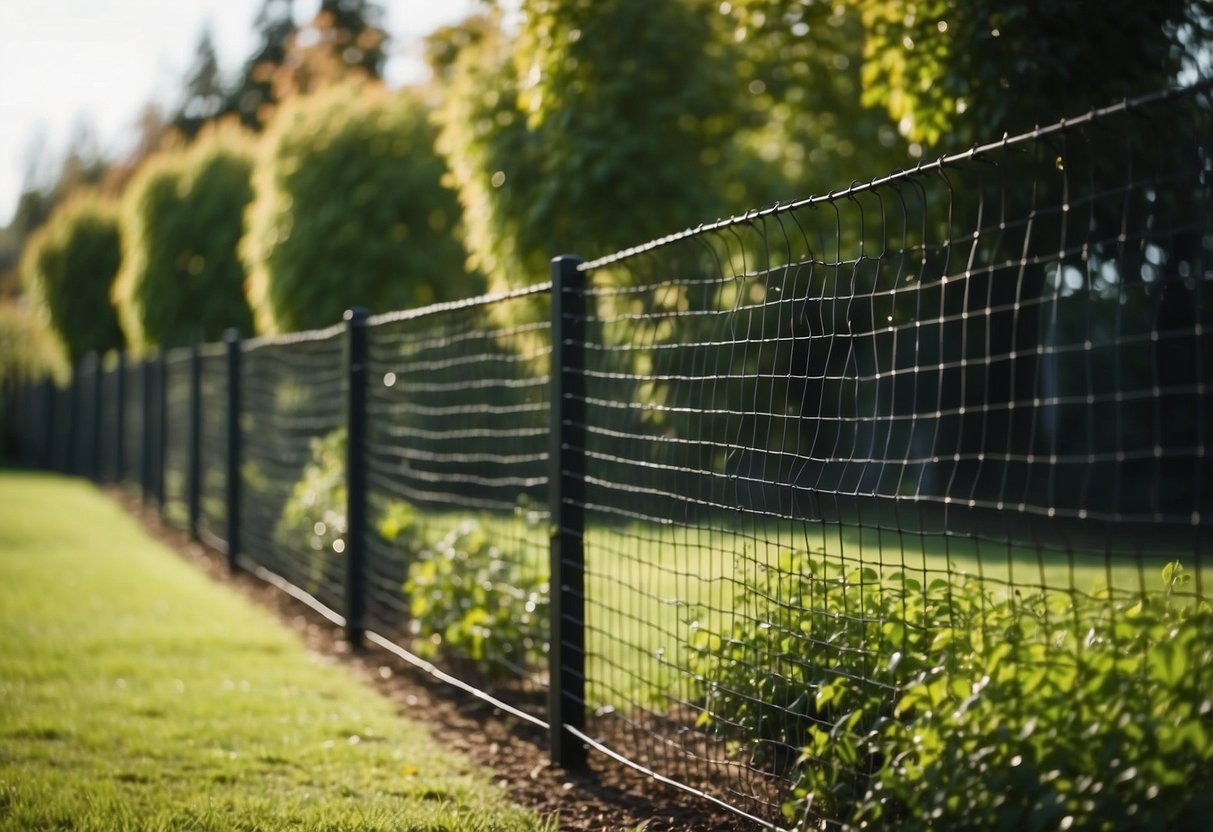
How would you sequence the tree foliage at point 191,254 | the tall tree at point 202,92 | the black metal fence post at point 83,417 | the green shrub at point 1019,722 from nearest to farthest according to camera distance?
the green shrub at point 1019,722
the tree foliage at point 191,254
the black metal fence post at point 83,417
the tall tree at point 202,92

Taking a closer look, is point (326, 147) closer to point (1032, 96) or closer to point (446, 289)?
point (446, 289)

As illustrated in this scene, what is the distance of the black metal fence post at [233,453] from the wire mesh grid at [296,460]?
0.15 feet

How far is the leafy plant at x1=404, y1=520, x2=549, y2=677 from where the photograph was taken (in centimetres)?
522

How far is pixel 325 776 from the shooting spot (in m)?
4.20

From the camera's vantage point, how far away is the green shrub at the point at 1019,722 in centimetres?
216

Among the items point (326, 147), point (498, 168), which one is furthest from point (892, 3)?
point (326, 147)

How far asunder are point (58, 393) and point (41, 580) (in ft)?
62.5

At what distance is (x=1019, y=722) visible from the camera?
2.37 meters

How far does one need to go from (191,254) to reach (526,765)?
17001 mm

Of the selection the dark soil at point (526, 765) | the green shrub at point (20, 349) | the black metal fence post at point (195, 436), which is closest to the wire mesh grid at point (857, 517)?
the dark soil at point (526, 765)

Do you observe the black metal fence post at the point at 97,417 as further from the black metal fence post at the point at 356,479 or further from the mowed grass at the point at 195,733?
the black metal fence post at the point at 356,479

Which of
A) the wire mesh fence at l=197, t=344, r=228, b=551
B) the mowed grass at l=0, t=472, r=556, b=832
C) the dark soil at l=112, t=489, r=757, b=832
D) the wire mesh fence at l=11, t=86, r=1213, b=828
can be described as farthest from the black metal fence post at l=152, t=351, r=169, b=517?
the dark soil at l=112, t=489, r=757, b=832

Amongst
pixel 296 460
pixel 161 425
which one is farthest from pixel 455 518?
pixel 161 425

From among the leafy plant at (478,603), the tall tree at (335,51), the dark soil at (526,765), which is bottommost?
the dark soil at (526,765)
